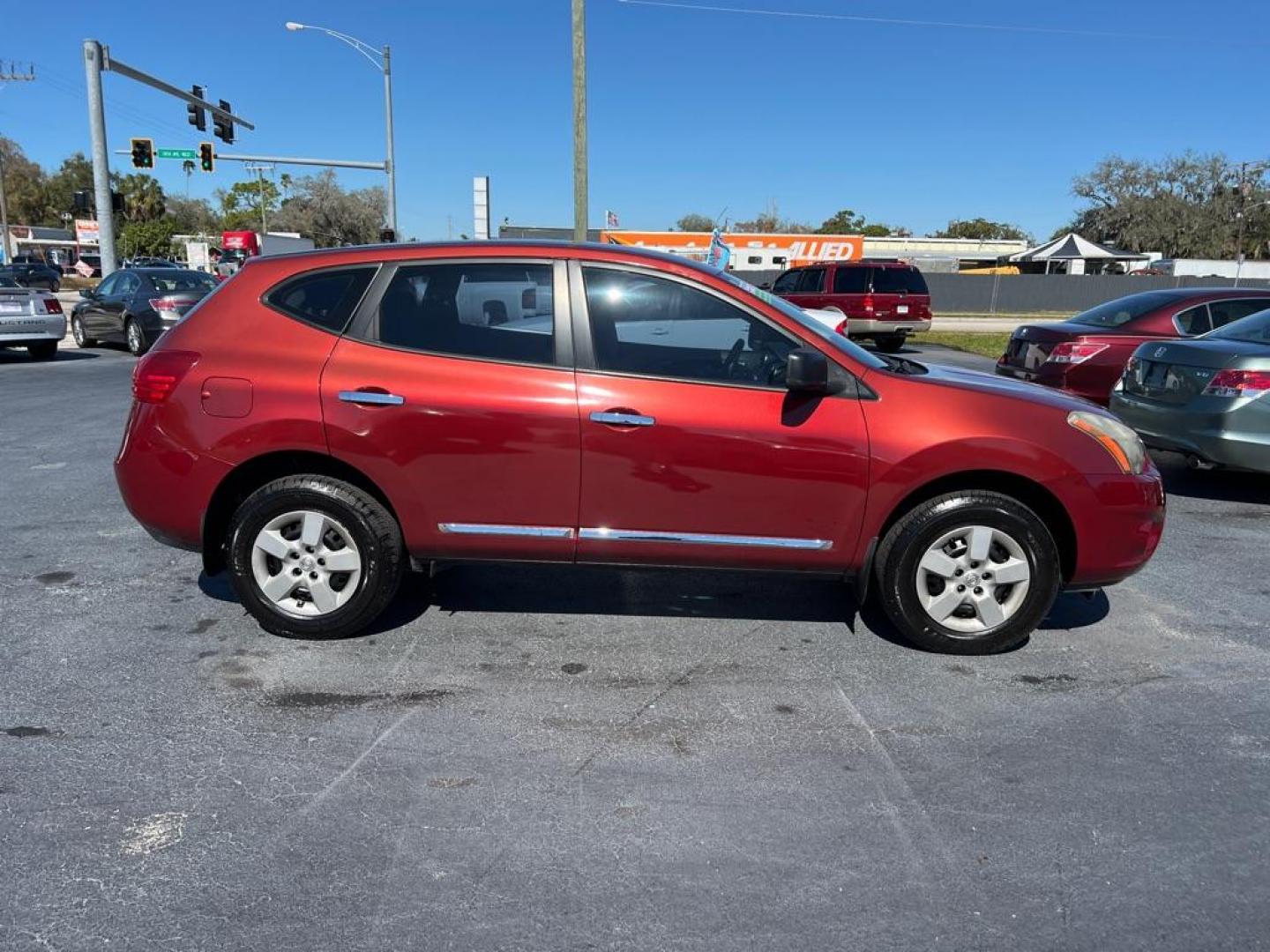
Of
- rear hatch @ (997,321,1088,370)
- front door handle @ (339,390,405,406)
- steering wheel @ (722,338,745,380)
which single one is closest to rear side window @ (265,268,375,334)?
front door handle @ (339,390,405,406)

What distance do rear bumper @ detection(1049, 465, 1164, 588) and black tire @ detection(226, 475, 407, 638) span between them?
2955mm

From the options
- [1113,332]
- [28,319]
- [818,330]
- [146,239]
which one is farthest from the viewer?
[146,239]

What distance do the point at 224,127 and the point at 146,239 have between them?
5854 centimetres

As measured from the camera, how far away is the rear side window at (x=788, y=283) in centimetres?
2109

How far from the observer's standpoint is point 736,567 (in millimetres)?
4133

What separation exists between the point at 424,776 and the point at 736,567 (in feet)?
5.41

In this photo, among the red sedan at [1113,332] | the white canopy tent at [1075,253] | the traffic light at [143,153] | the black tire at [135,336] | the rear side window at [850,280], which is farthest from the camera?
the white canopy tent at [1075,253]

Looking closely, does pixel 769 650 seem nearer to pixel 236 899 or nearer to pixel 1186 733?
pixel 1186 733

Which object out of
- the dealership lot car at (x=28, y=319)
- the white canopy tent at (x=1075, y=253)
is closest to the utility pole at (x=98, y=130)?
the dealership lot car at (x=28, y=319)

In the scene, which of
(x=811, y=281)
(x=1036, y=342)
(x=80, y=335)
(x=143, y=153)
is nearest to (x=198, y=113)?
(x=143, y=153)

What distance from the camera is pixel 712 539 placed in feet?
13.3

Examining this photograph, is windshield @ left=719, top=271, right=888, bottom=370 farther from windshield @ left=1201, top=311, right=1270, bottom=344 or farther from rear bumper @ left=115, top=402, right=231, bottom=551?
windshield @ left=1201, top=311, right=1270, bottom=344

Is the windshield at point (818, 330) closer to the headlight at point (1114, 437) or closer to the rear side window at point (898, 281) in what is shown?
the headlight at point (1114, 437)

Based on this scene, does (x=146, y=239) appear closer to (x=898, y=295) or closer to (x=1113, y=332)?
(x=898, y=295)
